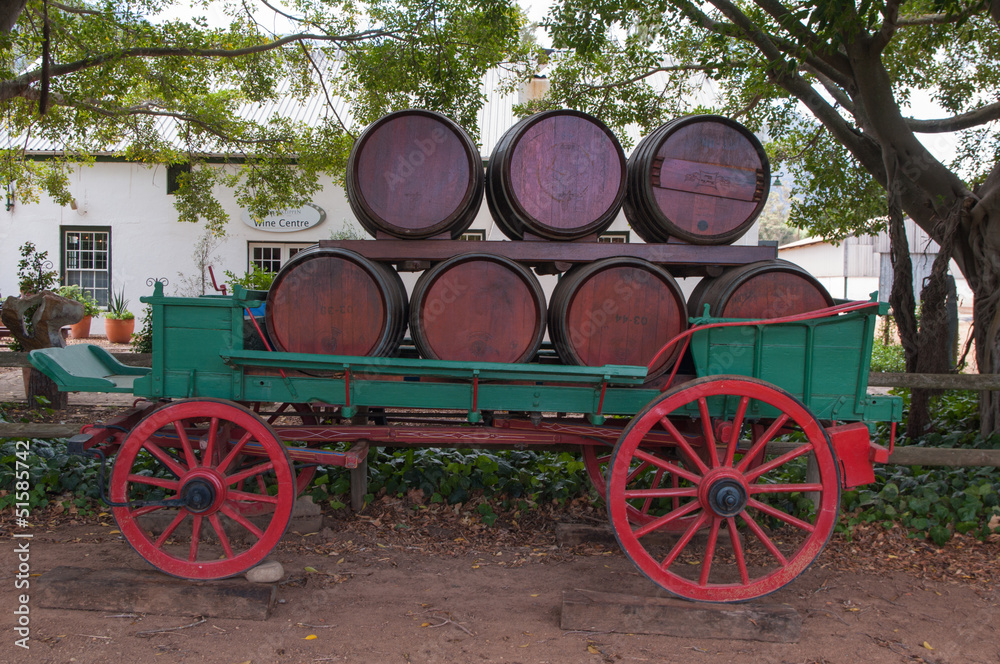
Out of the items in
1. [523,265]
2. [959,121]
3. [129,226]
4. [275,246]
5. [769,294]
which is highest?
[959,121]

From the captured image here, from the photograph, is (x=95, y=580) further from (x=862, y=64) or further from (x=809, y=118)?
→ (x=809, y=118)

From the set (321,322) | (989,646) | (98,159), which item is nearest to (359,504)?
(321,322)

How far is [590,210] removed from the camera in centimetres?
328

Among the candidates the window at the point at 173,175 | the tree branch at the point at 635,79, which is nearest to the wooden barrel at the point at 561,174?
the tree branch at the point at 635,79

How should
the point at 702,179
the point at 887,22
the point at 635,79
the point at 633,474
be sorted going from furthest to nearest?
the point at 635,79
the point at 887,22
the point at 633,474
the point at 702,179

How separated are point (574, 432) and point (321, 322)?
1320mm

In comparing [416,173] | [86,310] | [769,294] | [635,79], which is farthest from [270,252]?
[769,294]

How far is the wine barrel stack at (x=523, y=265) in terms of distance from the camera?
3.13 m

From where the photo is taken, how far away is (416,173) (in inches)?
127

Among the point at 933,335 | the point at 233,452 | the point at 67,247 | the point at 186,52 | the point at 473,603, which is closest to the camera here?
the point at 233,452

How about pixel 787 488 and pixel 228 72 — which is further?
pixel 228 72

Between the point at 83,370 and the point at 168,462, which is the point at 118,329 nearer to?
the point at 83,370

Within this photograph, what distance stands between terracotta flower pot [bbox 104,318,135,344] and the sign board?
2.88 m

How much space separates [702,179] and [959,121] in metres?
3.99
